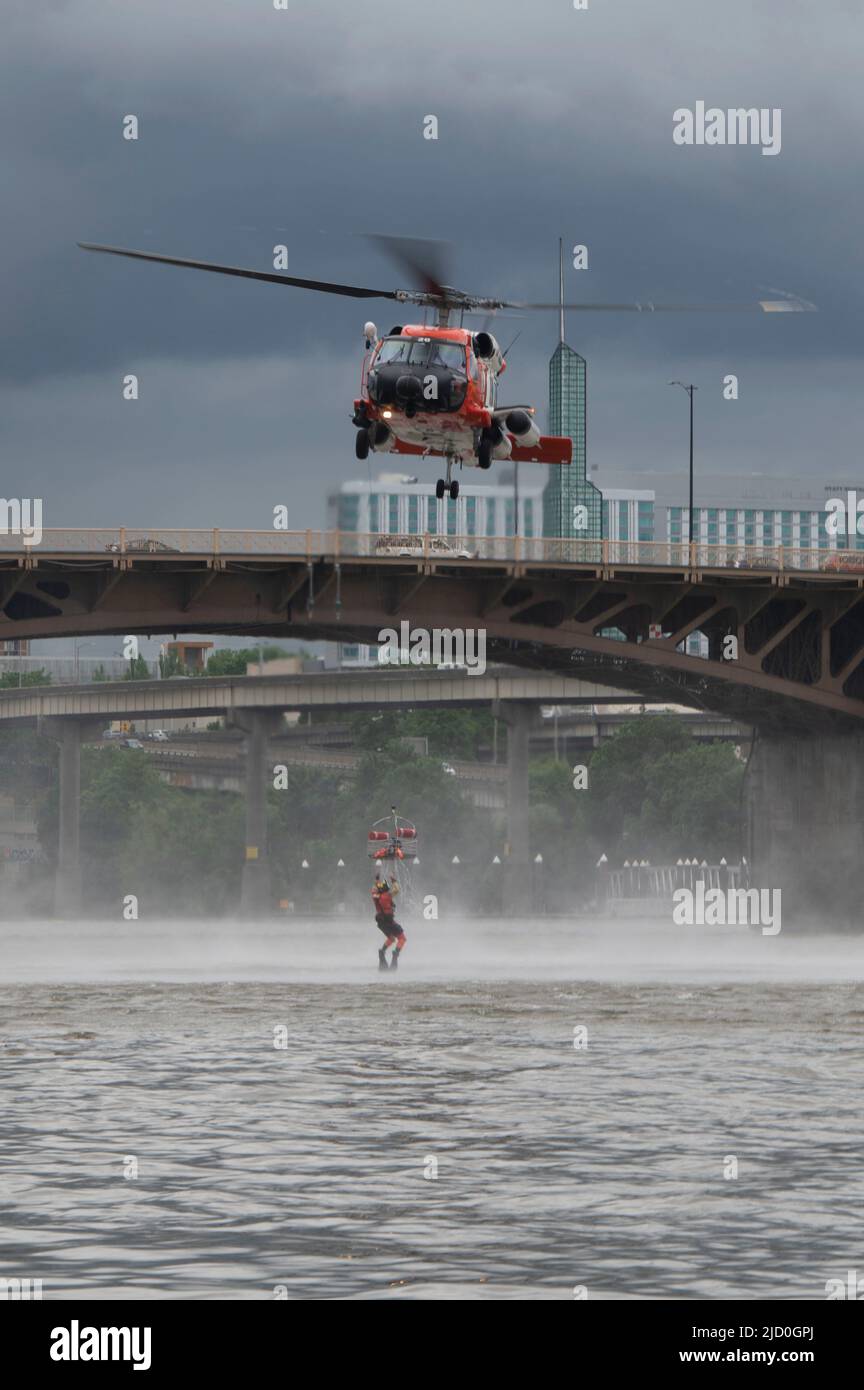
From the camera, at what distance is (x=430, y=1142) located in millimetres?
21078

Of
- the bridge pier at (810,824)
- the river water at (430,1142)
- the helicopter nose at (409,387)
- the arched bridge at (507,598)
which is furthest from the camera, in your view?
the bridge pier at (810,824)

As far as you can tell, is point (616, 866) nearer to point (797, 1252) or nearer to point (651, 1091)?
point (651, 1091)

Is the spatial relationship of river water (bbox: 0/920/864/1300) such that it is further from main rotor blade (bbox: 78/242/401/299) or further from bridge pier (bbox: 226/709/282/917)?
bridge pier (bbox: 226/709/282/917)

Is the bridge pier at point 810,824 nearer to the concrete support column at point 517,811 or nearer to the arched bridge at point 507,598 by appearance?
the arched bridge at point 507,598

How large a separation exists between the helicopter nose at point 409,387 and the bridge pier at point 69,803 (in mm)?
96328

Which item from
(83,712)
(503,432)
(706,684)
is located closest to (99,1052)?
(503,432)

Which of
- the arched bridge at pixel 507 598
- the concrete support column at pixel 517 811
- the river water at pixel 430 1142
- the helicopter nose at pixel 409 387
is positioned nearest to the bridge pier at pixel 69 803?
the concrete support column at pixel 517 811

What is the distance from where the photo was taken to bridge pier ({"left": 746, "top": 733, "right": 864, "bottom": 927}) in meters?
79.1

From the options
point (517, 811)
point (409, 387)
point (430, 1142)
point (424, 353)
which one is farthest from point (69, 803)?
point (430, 1142)

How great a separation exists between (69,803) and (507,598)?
72130 mm

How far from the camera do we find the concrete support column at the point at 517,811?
128 metres

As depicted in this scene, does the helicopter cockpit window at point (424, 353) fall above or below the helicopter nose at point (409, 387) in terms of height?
above
